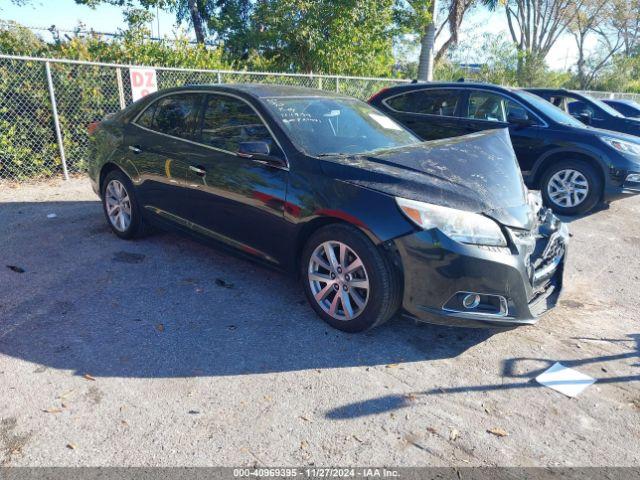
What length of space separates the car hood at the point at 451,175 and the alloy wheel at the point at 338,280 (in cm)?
50

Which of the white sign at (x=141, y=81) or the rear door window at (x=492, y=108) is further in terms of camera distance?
the white sign at (x=141, y=81)

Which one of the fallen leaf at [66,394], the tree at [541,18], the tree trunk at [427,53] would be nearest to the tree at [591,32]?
the tree at [541,18]

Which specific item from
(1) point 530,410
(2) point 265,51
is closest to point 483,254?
(1) point 530,410

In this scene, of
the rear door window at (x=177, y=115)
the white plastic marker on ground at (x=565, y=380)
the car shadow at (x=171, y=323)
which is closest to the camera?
the white plastic marker on ground at (x=565, y=380)

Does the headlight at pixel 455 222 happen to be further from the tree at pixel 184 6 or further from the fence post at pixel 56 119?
the tree at pixel 184 6

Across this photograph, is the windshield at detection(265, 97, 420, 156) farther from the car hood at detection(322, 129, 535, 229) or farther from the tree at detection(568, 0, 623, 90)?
the tree at detection(568, 0, 623, 90)

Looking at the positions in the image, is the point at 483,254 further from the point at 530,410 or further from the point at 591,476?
the point at 591,476

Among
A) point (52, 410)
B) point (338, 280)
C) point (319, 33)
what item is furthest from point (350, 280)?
point (319, 33)

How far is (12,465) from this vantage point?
2240mm

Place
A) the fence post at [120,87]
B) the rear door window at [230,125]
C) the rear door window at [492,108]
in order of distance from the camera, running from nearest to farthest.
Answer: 1. the rear door window at [230,125]
2. the rear door window at [492,108]
3. the fence post at [120,87]

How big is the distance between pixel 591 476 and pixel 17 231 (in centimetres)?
593

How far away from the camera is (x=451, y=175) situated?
3381mm

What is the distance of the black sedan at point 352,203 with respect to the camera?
3.03m

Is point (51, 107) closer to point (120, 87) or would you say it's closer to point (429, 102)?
point (120, 87)
